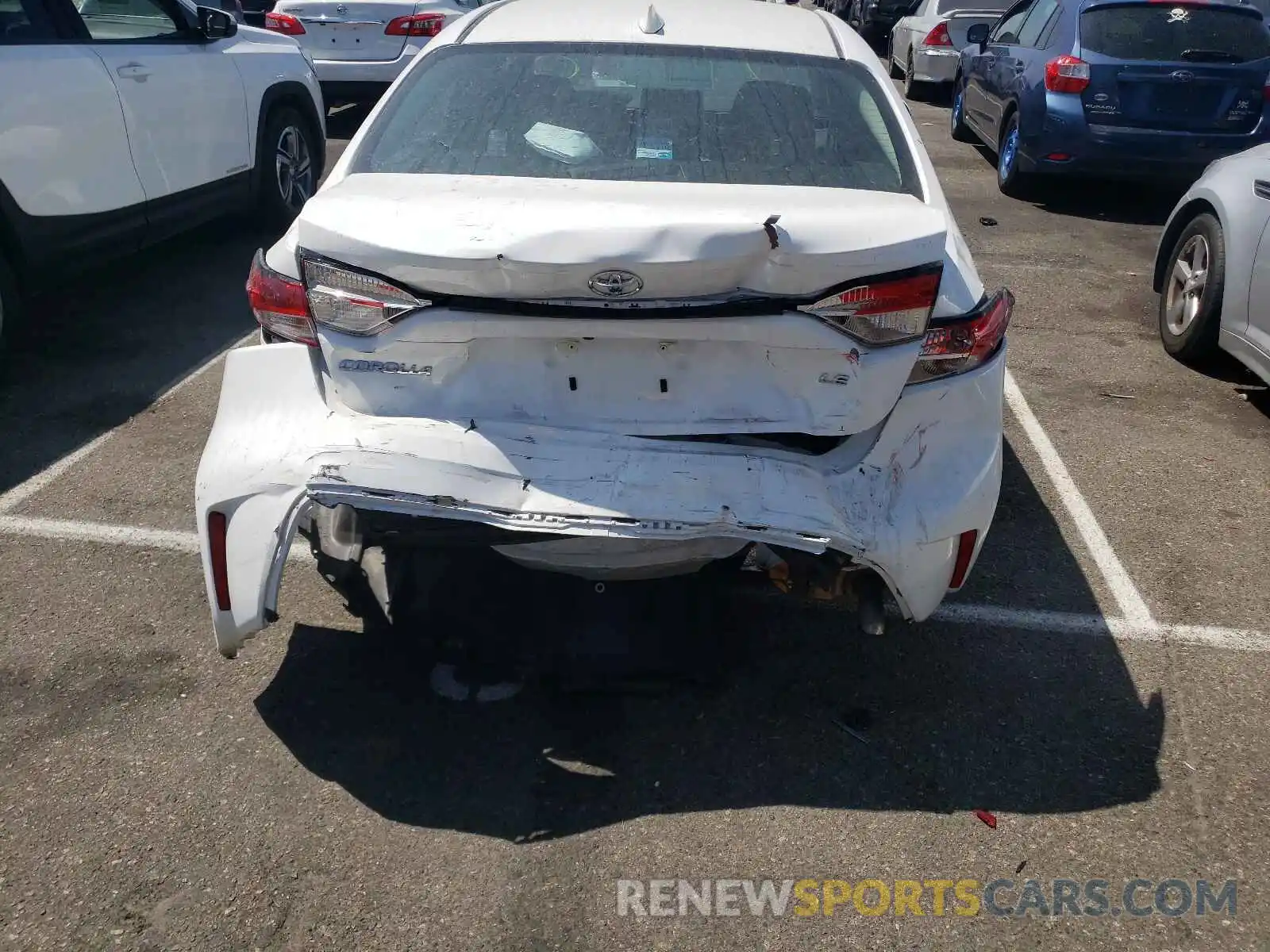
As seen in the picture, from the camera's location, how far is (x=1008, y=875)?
273 centimetres

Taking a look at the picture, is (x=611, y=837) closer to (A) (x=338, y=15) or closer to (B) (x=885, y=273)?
(B) (x=885, y=273)

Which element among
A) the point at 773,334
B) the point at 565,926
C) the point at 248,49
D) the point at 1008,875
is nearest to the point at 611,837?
the point at 565,926

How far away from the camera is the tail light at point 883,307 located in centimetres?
271

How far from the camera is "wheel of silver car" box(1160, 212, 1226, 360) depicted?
5.66 metres

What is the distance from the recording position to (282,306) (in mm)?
2959

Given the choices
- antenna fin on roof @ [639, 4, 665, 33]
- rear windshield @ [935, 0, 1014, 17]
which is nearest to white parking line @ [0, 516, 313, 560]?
antenna fin on roof @ [639, 4, 665, 33]

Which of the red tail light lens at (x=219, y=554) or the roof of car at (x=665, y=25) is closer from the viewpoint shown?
the red tail light lens at (x=219, y=554)

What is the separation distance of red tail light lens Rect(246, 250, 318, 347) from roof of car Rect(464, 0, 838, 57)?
128 cm

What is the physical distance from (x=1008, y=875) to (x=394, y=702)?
66.4 inches

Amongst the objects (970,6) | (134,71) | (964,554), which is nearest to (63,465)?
(134,71)

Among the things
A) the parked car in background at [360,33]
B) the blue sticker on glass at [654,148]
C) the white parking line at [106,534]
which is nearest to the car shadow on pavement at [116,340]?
the white parking line at [106,534]

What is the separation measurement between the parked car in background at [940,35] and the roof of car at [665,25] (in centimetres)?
949

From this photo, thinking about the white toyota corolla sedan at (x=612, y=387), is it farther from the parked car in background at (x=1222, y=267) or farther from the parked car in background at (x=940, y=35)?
the parked car in background at (x=940, y=35)

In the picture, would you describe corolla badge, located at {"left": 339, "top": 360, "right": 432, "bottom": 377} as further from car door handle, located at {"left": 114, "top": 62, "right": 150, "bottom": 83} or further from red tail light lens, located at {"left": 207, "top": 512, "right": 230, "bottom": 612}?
car door handle, located at {"left": 114, "top": 62, "right": 150, "bottom": 83}
